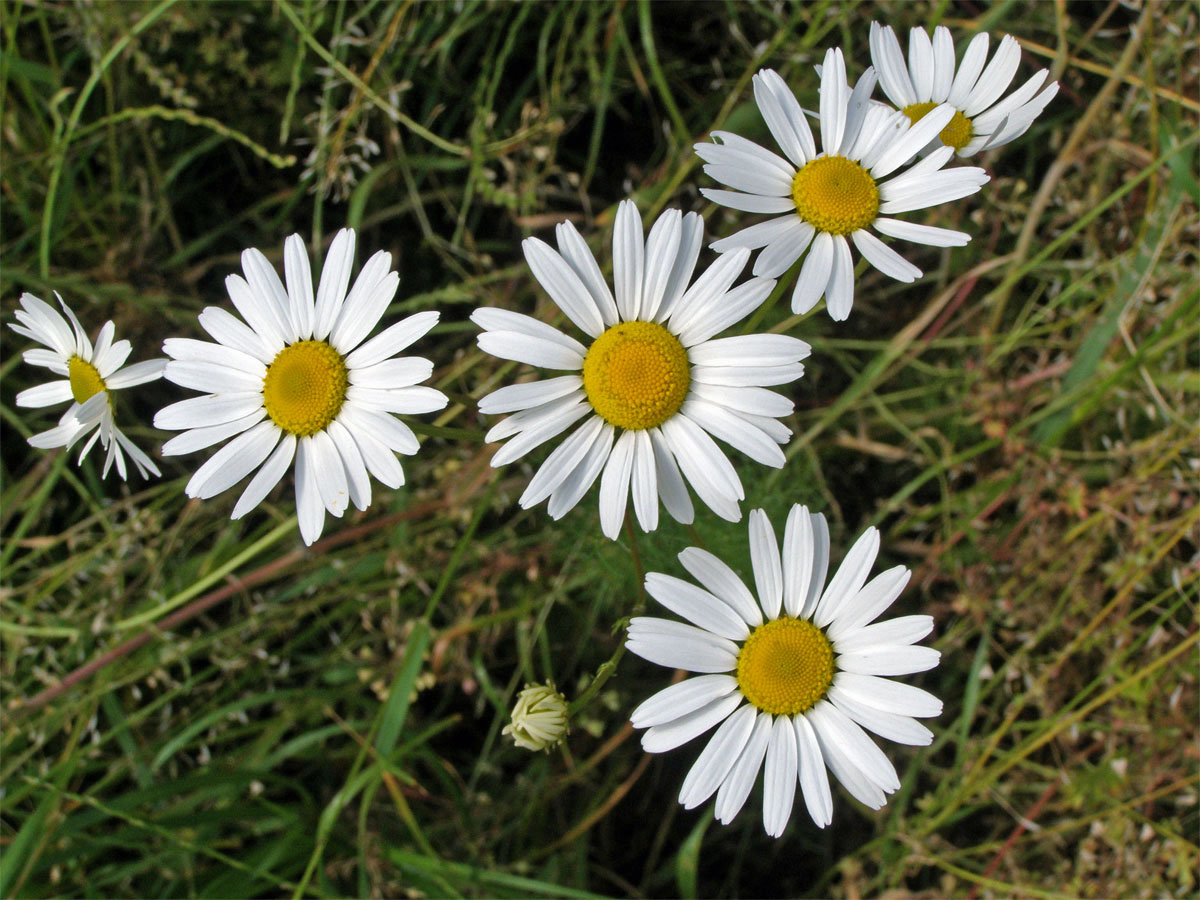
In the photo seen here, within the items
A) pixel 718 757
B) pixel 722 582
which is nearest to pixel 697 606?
pixel 722 582

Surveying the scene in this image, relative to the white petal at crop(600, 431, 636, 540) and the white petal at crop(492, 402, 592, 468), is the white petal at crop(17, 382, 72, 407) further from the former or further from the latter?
the white petal at crop(600, 431, 636, 540)

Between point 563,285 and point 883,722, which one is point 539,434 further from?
point 883,722

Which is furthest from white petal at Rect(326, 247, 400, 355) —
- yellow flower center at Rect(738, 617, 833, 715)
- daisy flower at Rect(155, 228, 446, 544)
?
yellow flower center at Rect(738, 617, 833, 715)

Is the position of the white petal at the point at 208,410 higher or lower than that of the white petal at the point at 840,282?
lower

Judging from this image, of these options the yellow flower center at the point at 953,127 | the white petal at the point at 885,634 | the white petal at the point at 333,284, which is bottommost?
the white petal at the point at 885,634

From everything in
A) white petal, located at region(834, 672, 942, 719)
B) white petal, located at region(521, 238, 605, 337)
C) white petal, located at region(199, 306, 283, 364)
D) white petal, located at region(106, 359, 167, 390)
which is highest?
white petal, located at region(521, 238, 605, 337)

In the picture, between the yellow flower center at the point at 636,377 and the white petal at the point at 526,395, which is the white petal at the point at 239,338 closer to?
the white petal at the point at 526,395

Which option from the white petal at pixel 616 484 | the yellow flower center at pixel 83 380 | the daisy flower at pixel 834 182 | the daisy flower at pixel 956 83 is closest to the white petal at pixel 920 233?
the daisy flower at pixel 834 182

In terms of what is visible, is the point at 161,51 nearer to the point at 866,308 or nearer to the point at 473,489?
the point at 473,489
